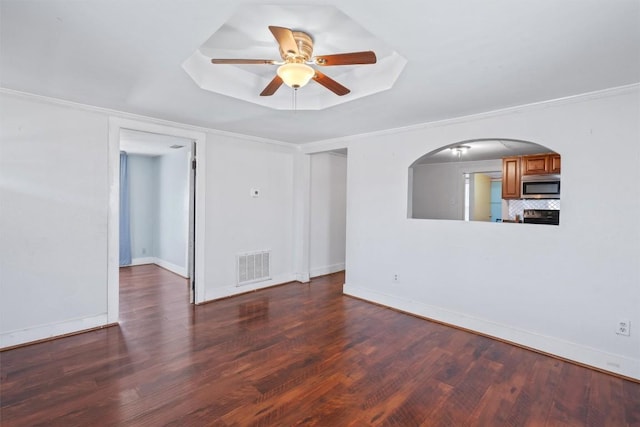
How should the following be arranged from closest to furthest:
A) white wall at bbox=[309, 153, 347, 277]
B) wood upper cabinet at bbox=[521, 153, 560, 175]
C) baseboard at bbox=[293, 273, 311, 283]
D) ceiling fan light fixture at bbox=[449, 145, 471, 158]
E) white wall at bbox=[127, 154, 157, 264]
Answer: wood upper cabinet at bbox=[521, 153, 560, 175] → ceiling fan light fixture at bbox=[449, 145, 471, 158] → baseboard at bbox=[293, 273, 311, 283] → white wall at bbox=[309, 153, 347, 277] → white wall at bbox=[127, 154, 157, 264]

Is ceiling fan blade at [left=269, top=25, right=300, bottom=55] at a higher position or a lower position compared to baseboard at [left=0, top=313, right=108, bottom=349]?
higher

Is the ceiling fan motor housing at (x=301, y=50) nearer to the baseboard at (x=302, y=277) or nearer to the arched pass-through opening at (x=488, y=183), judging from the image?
the arched pass-through opening at (x=488, y=183)

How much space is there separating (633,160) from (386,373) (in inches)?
104

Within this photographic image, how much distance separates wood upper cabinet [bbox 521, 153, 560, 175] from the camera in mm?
5023

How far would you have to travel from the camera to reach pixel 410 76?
2.34 meters

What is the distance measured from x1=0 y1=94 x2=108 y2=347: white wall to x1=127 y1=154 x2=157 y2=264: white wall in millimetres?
3582

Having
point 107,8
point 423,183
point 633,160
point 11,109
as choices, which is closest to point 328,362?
point 107,8

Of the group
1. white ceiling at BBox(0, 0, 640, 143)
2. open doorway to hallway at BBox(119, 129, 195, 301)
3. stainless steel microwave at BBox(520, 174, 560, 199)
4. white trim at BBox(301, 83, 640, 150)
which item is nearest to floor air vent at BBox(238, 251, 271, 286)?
open doorway to hallway at BBox(119, 129, 195, 301)

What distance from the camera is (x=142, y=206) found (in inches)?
263

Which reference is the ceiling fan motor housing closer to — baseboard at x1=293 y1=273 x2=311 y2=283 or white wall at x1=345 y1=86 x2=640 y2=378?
white wall at x1=345 y1=86 x2=640 y2=378

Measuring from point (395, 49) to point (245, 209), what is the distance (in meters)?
3.29

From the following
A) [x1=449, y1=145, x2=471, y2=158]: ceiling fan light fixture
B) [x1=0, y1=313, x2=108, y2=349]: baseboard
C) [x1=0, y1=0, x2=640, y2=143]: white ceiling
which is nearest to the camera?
[x1=0, y1=0, x2=640, y2=143]: white ceiling

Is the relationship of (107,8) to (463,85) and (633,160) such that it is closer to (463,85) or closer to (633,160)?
(463,85)

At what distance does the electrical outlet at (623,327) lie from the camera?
2510 mm
